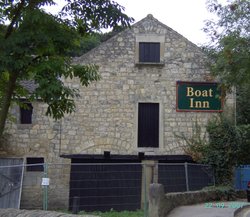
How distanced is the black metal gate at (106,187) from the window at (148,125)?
28.1 ft

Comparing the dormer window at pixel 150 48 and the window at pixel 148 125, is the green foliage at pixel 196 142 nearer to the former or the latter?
the window at pixel 148 125

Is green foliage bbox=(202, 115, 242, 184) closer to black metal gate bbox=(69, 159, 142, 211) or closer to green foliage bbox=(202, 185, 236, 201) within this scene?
green foliage bbox=(202, 185, 236, 201)

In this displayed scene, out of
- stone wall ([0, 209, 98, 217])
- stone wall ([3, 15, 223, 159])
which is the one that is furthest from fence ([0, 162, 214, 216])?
stone wall ([3, 15, 223, 159])

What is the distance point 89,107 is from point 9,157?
14.5 feet

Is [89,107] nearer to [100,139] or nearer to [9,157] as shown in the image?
[100,139]

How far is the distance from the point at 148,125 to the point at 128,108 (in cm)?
122

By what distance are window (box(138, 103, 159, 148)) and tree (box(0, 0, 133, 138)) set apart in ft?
40.3

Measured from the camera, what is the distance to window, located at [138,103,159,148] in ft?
75.6

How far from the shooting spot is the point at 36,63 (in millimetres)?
10000

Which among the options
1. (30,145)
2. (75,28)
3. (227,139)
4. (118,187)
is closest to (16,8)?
(75,28)

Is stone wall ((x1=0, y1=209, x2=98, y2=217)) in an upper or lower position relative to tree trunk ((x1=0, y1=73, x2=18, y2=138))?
lower

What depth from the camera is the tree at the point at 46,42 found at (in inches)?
376

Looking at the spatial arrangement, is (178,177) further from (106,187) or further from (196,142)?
(196,142)

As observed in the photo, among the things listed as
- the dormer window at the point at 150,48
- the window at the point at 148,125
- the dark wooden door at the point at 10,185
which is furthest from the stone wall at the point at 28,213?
the dormer window at the point at 150,48
